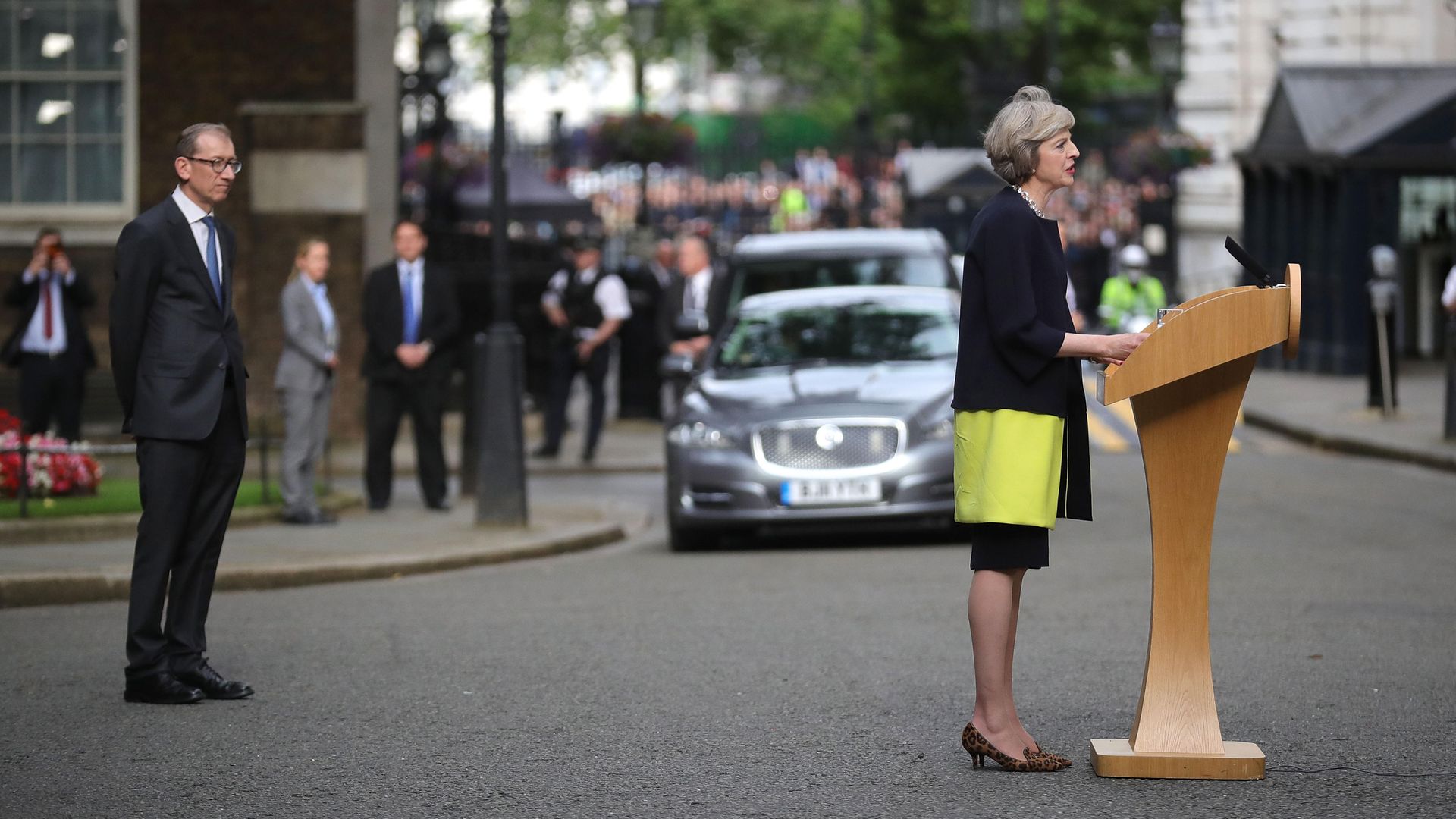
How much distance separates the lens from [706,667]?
795 centimetres

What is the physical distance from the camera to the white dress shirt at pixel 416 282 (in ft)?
46.9

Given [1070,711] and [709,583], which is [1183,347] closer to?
[1070,711]

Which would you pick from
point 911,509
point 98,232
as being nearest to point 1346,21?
point 98,232

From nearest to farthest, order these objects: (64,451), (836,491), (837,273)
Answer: (836,491)
(64,451)
(837,273)

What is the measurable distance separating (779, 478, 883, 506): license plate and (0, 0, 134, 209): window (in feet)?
30.6

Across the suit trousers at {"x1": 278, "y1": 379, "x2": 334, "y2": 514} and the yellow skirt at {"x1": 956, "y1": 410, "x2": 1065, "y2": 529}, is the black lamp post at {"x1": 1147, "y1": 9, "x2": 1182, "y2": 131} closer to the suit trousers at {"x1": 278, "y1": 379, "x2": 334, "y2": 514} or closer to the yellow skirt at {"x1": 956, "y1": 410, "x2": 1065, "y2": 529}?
the suit trousers at {"x1": 278, "y1": 379, "x2": 334, "y2": 514}

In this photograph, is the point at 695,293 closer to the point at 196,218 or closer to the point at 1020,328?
the point at 196,218

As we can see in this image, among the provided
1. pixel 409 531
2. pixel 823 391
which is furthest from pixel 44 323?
pixel 823 391

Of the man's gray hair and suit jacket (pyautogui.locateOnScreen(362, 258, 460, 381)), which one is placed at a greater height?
the man's gray hair

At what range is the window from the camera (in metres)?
18.7

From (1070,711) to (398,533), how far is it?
21.5ft

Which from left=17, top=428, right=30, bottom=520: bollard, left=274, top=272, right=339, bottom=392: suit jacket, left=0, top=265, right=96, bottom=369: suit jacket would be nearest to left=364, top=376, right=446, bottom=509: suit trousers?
left=274, top=272, right=339, bottom=392: suit jacket

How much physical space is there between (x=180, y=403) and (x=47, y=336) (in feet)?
32.9

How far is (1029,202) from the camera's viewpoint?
5.95 m
